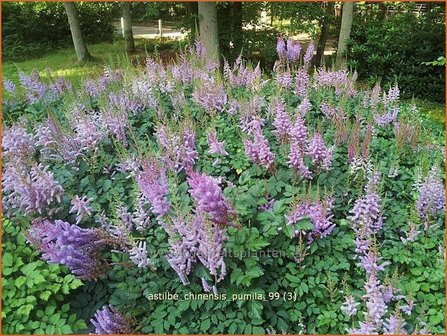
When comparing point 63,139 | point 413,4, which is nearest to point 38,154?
point 63,139

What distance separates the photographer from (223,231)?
2.98 metres

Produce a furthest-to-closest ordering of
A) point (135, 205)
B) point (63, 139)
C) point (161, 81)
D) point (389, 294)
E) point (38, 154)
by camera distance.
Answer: point (161, 81), point (38, 154), point (63, 139), point (135, 205), point (389, 294)

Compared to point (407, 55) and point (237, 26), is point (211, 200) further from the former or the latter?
point (237, 26)

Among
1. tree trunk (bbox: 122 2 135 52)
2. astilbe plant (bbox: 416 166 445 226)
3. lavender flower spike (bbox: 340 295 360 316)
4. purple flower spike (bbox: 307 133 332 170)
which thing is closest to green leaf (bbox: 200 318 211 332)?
lavender flower spike (bbox: 340 295 360 316)

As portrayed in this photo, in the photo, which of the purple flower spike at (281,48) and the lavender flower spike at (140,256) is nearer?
the lavender flower spike at (140,256)

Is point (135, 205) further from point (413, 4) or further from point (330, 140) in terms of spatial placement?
point (413, 4)

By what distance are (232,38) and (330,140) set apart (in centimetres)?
741

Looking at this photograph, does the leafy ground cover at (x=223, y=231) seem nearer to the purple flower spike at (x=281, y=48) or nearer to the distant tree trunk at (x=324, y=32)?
the purple flower spike at (x=281, y=48)

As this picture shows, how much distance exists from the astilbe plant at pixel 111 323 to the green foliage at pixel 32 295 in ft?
0.41

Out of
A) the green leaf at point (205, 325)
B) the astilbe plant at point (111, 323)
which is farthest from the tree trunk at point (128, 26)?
the green leaf at point (205, 325)

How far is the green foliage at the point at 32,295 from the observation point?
259cm

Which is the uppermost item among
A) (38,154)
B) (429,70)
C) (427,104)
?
(38,154)

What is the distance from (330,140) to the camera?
425cm

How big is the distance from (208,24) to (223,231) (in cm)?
722
